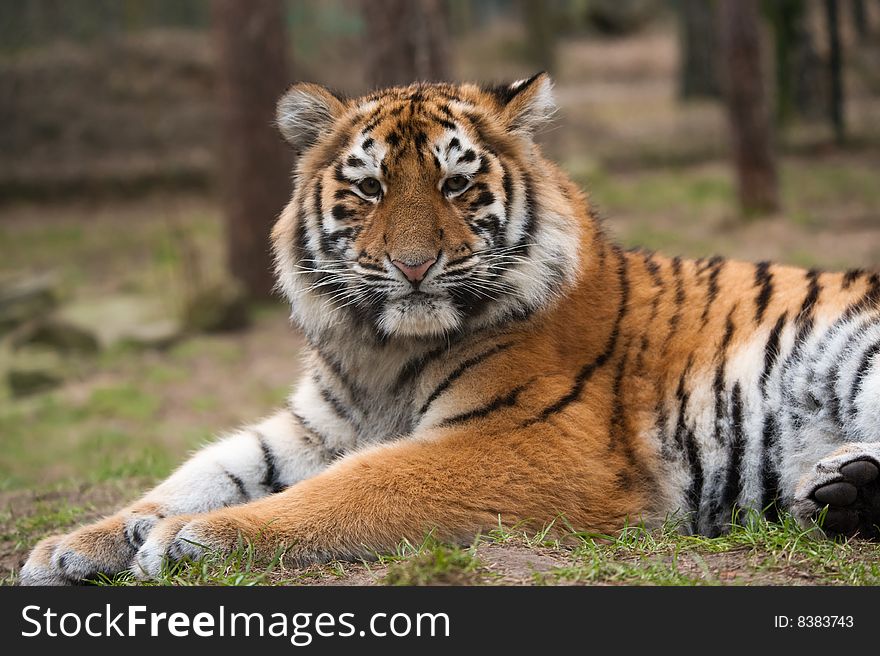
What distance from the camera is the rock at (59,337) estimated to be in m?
10.5

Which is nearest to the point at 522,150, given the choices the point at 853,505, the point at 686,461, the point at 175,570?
the point at 686,461

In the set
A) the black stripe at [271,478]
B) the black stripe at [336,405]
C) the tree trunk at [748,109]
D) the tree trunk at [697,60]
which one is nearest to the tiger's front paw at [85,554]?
the black stripe at [271,478]

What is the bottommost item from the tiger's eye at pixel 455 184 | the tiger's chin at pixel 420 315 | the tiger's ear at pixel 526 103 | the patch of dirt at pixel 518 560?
the patch of dirt at pixel 518 560

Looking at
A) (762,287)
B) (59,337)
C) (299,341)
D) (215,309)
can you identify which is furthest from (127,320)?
(762,287)

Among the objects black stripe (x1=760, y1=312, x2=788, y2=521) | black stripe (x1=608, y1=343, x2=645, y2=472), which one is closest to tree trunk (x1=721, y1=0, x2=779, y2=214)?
black stripe (x1=760, y1=312, x2=788, y2=521)

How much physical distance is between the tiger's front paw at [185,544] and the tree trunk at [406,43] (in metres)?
5.40

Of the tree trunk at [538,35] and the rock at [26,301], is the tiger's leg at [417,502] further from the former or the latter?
the tree trunk at [538,35]

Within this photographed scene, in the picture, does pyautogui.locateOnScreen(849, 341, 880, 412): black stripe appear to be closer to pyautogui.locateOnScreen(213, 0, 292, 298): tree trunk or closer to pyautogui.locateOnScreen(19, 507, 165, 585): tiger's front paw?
pyautogui.locateOnScreen(19, 507, 165, 585): tiger's front paw

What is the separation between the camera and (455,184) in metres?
3.71

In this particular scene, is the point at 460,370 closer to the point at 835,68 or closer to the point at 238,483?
the point at 238,483

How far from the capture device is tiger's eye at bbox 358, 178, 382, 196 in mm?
3723

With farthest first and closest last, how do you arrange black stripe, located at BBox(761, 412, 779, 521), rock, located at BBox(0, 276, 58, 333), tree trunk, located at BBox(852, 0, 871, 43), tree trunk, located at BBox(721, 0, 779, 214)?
tree trunk, located at BBox(852, 0, 871, 43) → tree trunk, located at BBox(721, 0, 779, 214) → rock, located at BBox(0, 276, 58, 333) → black stripe, located at BBox(761, 412, 779, 521)

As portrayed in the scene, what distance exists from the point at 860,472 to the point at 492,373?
129 centimetres

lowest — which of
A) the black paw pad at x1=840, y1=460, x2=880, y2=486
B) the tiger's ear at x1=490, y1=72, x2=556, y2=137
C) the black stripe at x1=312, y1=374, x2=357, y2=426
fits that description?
the black paw pad at x1=840, y1=460, x2=880, y2=486
